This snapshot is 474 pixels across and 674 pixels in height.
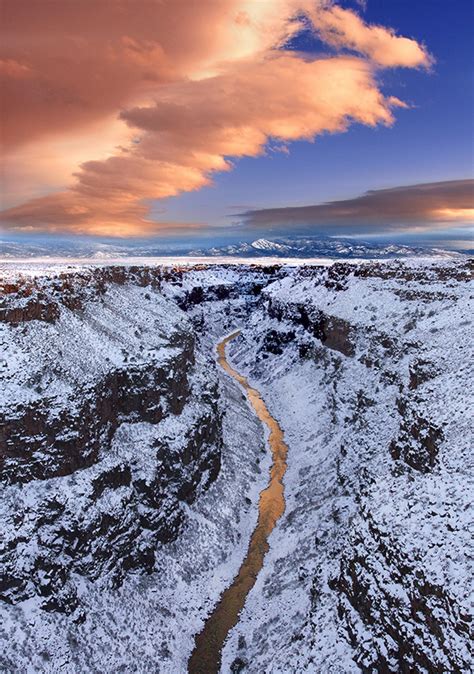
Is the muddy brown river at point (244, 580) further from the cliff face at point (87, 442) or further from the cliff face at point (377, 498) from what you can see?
the cliff face at point (87, 442)

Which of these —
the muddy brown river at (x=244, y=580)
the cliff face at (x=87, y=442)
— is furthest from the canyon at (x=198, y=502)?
the muddy brown river at (x=244, y=580)

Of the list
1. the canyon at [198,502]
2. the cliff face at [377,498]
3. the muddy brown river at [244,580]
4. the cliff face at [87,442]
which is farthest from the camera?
the muddy brown river at [244,580]

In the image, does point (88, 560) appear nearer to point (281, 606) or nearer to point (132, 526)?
point (132, 526)

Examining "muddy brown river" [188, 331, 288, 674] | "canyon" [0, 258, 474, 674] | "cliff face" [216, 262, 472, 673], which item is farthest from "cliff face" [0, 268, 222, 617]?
"cliff face" [216, 262, 472, 673]

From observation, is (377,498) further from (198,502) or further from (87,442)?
(87,442)

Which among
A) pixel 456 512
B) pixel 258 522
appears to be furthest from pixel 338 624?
pixel 258 522
